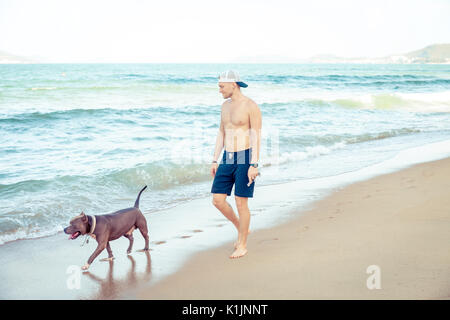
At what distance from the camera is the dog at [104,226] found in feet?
13.0

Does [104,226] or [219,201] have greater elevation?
[219,201]

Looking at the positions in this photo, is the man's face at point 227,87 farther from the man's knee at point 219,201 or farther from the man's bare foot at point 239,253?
the man's bare foot at point 239,253

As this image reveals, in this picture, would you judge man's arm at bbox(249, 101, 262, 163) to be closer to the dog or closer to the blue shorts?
the blue shorts

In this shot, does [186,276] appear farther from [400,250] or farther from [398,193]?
[398,193]

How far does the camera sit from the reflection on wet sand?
3705mm

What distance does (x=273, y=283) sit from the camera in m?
3.71

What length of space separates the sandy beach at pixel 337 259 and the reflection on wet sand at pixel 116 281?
0.14 meters

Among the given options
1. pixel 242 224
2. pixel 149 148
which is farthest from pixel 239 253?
pixel 149 148

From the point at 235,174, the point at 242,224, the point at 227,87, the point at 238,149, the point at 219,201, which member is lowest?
the point at 242,224

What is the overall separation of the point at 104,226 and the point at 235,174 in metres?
1.29

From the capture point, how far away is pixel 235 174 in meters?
4.42

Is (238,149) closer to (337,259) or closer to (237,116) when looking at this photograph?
(237,116)

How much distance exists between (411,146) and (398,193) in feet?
17.2
